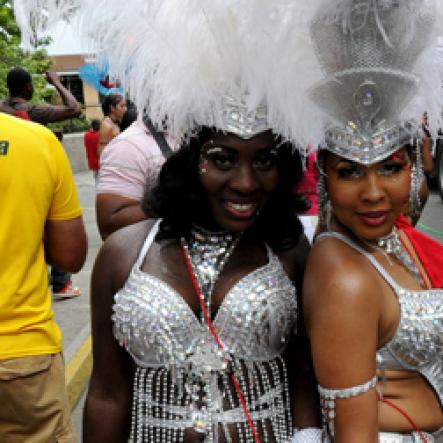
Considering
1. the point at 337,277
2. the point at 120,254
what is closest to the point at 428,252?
the point at 337,277

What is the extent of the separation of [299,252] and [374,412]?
1.78ft

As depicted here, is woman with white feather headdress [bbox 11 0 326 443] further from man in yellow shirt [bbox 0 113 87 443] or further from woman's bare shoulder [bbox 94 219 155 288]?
man in yellow shirt [bbox 0 113 87 443]

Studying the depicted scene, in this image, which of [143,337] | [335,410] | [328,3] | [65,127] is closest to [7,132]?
[143,337]

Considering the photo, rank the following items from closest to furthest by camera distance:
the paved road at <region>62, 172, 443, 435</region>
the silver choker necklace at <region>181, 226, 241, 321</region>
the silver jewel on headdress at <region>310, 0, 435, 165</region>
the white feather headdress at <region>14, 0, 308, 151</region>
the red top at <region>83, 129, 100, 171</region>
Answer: the silver jewel on headdress at <region>310, 0, 435, 165</region>
the white feather headdress at <region>14, 0, 308, 151</region>
the silver choker necklace at <region>181, 226, 241, 321</region>
the paved road at <region>62, 172, 443, 435</region>
the red top at <region>83, 129, 100, 171</region>

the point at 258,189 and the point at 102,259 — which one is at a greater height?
the point at 258,189

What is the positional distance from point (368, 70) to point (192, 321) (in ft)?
2.56

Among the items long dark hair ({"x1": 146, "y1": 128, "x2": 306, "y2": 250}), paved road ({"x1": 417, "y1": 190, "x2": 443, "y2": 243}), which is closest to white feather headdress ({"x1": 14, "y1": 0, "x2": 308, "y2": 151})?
long dark hair ({"x1": 146, "y1": 128, "x2": 306, "y2": 250})

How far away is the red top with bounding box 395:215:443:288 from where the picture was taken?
189 centimetres

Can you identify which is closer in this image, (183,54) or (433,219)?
(183,54)

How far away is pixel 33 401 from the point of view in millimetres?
2699

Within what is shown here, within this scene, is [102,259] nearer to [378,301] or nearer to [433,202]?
[378,301]

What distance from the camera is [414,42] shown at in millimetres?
1627

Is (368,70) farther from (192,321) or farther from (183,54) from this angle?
(192,321)

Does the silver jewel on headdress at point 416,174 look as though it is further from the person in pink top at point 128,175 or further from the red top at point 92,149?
the red top at point 92,149
